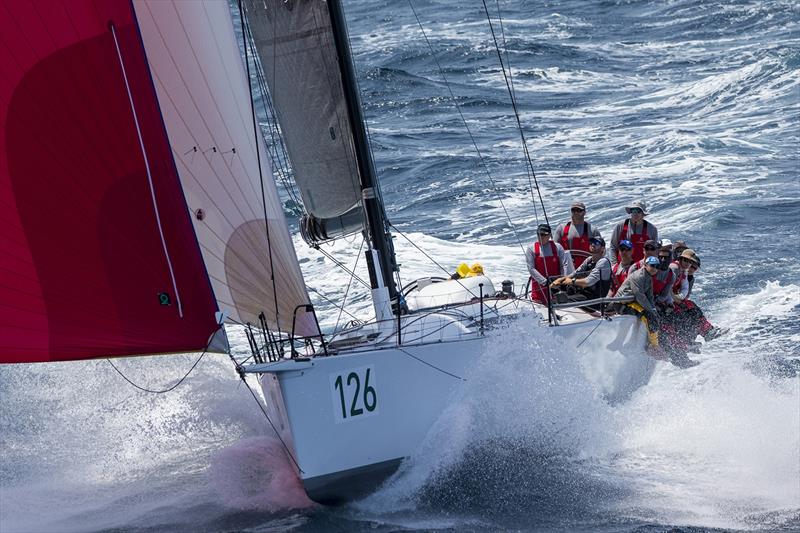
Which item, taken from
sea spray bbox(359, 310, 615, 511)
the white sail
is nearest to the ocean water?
sea spray bbox(359, 310, 615, 511)

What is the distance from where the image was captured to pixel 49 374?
36.8ft

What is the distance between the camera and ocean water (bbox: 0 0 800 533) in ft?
26.8

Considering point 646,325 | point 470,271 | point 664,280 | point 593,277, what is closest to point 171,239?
point 470,271

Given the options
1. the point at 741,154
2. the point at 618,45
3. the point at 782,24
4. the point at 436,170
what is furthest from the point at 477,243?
the point at 782,24

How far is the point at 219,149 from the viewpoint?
7.76m

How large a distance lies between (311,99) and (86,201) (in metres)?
2.55

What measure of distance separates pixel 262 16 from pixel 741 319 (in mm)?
6178

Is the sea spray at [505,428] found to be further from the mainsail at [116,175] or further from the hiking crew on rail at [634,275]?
the mainsail at [116,175]

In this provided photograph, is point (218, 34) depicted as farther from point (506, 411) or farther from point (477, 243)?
point (477, 243)

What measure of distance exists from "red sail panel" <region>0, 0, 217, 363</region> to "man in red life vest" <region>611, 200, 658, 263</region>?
488cm

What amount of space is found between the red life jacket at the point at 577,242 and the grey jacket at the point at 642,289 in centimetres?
95

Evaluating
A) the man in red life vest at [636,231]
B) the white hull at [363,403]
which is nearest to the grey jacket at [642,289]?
the man in red life vest at [636,231]

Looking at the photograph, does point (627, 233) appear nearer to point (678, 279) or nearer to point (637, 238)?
point (637, 238)

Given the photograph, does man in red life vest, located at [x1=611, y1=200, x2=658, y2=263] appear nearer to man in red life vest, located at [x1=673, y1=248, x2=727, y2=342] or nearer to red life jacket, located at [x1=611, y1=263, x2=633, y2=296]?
red life jacket, located at [x1=611, y1=263, x2=633, y2=296]
